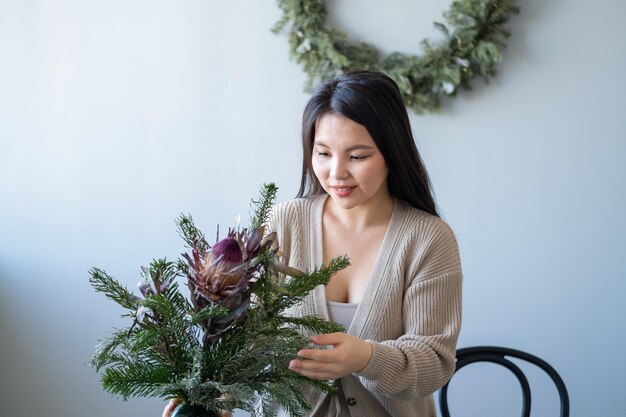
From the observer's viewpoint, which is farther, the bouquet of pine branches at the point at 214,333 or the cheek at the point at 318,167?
the cheek at the point at 318,167

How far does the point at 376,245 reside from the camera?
4.85ft

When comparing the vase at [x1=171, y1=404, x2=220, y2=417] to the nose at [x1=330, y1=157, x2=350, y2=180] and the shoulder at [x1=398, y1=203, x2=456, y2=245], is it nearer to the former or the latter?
the nose at [x1=330, y1=157, x2=350, y2=180]

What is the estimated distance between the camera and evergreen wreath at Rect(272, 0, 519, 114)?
2.24 m

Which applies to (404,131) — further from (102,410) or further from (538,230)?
(102,410)

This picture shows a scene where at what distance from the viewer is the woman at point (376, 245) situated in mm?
1316

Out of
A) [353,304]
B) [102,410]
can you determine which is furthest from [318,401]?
[102,410]

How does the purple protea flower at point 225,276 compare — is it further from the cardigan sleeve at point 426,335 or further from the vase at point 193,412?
the cardigan sleeve at point 426,335

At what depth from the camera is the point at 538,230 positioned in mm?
2330

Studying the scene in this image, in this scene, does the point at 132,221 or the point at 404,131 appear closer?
the point at 404,131

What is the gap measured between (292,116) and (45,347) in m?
1.04

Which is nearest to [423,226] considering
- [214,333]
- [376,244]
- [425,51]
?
[376,244]

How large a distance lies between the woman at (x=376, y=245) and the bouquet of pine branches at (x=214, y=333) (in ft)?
0.99

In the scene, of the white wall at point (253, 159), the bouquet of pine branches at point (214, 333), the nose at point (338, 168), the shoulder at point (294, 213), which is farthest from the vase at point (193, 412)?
the white wall at point (253, 159)

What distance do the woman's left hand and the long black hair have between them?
1.20 feet
